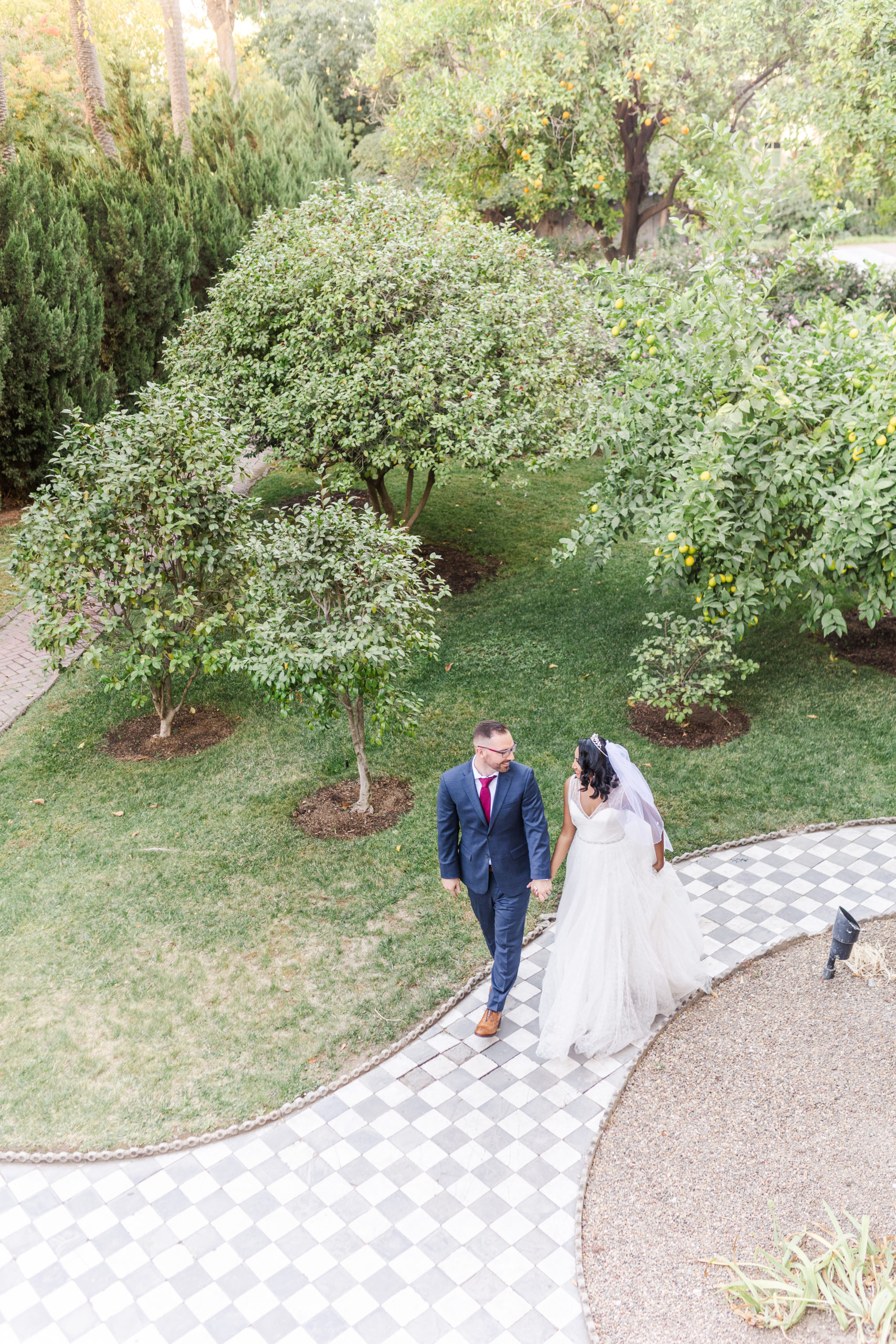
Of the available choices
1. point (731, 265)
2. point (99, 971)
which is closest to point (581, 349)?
point (731, 265)

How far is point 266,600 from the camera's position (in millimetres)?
7219

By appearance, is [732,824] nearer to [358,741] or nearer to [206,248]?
[358,741]

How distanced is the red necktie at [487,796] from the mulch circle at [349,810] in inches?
99.4

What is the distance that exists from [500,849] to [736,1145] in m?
1.79

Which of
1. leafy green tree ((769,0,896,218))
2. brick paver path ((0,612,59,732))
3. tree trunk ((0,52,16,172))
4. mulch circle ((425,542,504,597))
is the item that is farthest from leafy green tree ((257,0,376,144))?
brick paver path ((0,612,59,732))

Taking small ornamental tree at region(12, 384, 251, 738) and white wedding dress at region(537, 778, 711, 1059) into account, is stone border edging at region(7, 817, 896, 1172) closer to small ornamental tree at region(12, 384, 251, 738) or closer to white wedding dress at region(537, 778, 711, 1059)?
white wedding dress at region(537, 778, 711, 1059)

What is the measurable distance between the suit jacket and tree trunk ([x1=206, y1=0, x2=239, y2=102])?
26.1m

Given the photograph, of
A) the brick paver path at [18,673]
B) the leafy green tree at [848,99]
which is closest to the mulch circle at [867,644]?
the leafy green tree at [848,99]

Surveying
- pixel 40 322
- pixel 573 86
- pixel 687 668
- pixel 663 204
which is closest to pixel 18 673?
pixel 40 322

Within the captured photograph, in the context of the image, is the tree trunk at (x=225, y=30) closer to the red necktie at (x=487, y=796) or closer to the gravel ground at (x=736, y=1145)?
the red necktie at (x=487, y=796)

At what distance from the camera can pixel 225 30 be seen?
26109 mm

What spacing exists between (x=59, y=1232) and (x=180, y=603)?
4.69m

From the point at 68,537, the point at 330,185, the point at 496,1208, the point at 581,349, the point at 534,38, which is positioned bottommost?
the point at 496,1208

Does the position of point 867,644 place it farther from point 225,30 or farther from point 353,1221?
point 225,30
